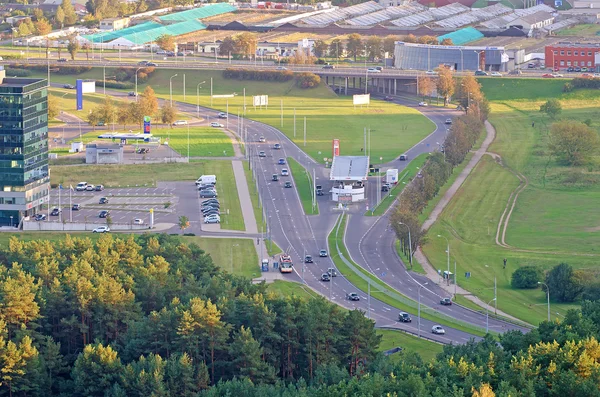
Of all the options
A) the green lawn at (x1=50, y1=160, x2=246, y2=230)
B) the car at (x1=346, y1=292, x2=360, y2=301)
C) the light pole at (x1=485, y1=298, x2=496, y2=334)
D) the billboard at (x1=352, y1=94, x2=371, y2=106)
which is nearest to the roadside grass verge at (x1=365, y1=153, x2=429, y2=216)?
the green lawn at (x1=50, y1=160, x2=246, y2=230)

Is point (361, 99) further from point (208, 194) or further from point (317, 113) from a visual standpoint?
point (208, 194)

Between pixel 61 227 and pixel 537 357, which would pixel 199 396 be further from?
pixel 61 227

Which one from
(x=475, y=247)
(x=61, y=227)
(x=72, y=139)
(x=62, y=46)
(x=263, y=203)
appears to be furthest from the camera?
(x=62, y=46)

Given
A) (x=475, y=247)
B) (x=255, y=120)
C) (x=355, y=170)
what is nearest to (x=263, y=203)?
(x=355, y=170)

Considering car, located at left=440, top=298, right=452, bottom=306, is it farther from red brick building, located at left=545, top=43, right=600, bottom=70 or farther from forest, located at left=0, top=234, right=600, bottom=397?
red brick building, located at left=545, top=43, right=600, bottom=70

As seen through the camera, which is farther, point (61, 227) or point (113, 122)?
point (113, 122)

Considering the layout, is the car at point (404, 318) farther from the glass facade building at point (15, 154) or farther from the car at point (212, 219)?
the glass facade building at point (15, 154)

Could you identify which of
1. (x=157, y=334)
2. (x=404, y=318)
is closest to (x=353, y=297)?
(x=404, y=318)
